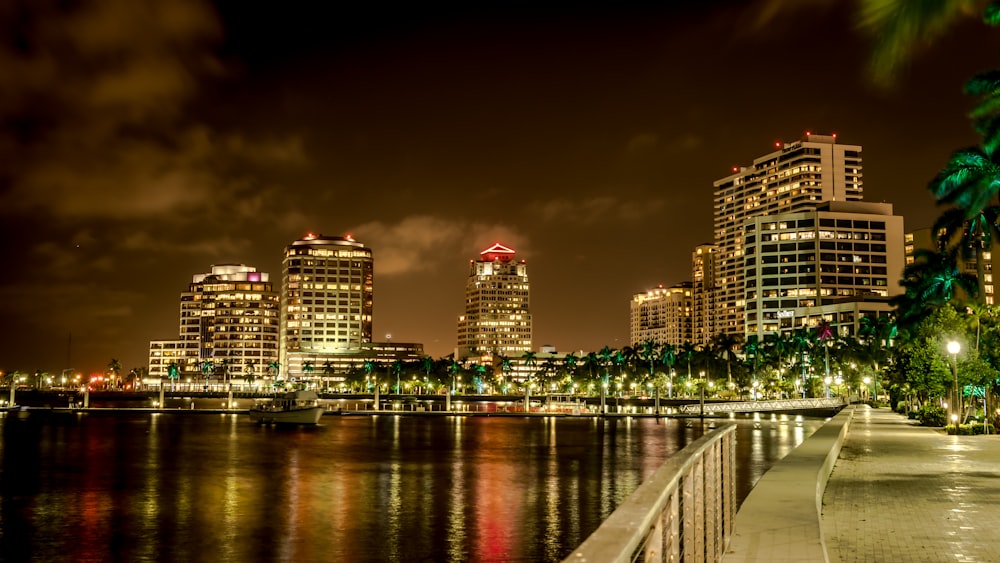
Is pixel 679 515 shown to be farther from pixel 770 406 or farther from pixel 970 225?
pixel 770 406

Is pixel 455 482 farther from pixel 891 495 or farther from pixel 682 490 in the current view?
pixel 682 490

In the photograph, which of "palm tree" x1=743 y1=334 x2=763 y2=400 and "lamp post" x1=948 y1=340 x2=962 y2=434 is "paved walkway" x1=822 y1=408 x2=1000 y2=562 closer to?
"lamp post" x1=948 y1=340 x2=962 y2=434

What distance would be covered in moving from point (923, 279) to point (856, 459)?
48.7m

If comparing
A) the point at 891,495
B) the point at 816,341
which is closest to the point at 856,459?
the point at 891,495

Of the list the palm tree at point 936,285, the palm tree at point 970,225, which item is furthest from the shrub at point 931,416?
the palm tree at point 936,285

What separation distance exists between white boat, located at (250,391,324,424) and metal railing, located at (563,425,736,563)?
91.3 metres

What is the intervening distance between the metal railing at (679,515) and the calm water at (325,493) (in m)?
13.4

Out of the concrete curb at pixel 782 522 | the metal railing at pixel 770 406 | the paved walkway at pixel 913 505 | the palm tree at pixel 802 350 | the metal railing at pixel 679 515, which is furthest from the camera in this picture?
the palm tree at pixel 802 350

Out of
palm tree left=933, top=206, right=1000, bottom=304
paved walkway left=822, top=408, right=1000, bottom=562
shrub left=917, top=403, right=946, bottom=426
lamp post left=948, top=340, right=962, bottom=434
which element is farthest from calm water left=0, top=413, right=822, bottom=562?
palm tree left=933, top=206, right=1000, bottom=304

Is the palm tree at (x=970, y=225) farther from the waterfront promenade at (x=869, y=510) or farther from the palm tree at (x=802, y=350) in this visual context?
the palm tree at (x=802, y=350)

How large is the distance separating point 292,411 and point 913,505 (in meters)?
88.4

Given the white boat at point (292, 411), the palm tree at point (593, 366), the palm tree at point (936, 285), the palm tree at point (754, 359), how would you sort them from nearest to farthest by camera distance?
the palm tree at point (936, 285) < the white boat at point (292, 411) < the palm tree at point (754, 359) < the palm tree at point (593, 366)

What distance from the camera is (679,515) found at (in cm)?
648

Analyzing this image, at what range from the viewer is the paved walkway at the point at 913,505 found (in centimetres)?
Result: 1342
